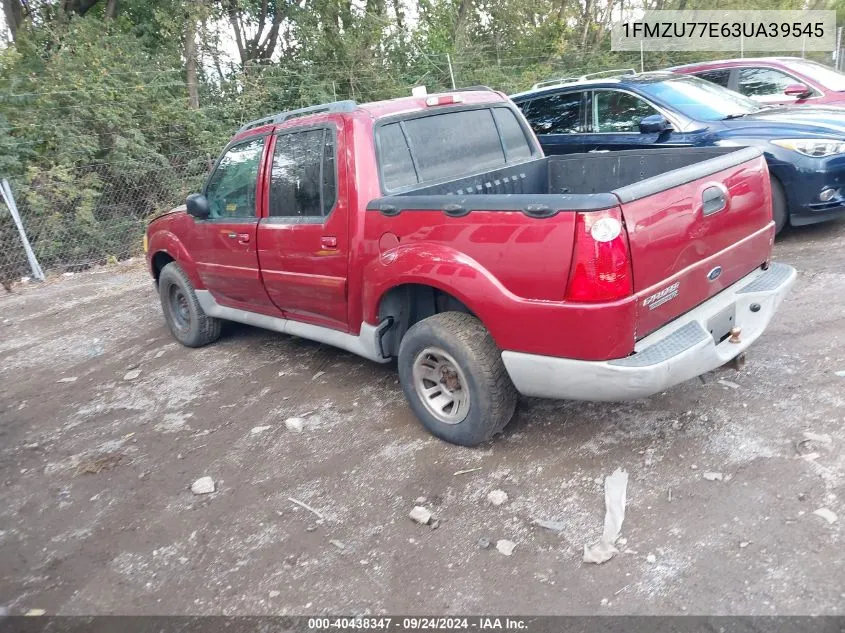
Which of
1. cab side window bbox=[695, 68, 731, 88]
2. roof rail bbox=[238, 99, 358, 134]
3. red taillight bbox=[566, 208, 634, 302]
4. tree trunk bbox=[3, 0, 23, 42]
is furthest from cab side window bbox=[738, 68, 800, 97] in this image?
tree trunk bbox=[3, 0, 23, 42]

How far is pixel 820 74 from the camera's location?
8.33 meters

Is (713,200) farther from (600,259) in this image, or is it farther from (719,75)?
(719,75)

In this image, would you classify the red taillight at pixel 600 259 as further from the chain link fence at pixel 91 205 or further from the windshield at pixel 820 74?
the chain link fence at pixel 91 205

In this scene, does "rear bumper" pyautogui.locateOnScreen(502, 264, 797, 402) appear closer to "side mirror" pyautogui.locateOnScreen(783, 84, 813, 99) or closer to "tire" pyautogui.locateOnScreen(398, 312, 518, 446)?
"tire" pyautogui.locateOnScreen(398, 312, 518, 446)

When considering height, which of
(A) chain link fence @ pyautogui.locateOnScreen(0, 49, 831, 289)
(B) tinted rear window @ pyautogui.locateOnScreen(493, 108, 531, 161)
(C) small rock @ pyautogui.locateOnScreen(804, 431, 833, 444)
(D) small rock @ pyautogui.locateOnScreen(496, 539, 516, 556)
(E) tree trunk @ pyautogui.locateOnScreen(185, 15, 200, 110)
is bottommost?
(D) small rock @ pyautogui.locateOnScreen(496, 539, 516, 556)

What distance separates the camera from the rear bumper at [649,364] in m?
2.74

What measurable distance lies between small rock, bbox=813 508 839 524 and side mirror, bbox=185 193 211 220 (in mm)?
4198

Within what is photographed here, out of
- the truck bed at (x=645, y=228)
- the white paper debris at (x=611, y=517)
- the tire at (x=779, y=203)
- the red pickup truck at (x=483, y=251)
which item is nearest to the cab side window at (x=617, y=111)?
the tire at (x=779, y=203)

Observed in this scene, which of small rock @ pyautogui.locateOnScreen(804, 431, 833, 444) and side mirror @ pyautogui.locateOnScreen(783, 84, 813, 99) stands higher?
side mirror @ pyautogui.locateOnScreen(783, 84, 813, 99)

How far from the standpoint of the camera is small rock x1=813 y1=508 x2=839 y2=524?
8.37ft

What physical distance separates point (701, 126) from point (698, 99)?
0.55 meters

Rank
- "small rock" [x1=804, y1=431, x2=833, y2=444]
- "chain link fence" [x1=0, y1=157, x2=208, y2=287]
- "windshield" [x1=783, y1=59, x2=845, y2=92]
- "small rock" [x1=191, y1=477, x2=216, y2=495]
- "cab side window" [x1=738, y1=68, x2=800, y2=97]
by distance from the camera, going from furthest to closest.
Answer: "chain link fence" [x1=0, y1=157, x2=208, y2=287]
"cab side window" [x1=738, y1=68, x2=800, y2=97]
"windshield" [x1=783, y1=59, x2=845, y2=92]
"small rock" [x1=191, y1=477, x2=216, y2=495]
"small rock" [x1=804, y1=431, x2=833, y2=444]

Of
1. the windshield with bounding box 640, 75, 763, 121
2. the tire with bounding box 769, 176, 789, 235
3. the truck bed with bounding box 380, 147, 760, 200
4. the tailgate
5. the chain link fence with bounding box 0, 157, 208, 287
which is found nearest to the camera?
the tailgate

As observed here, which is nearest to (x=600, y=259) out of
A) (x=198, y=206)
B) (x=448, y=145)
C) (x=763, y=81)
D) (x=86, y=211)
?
(x=448, y=145)
